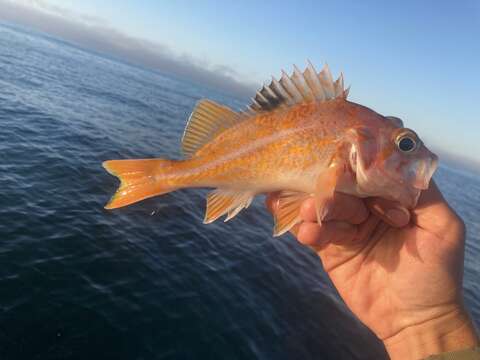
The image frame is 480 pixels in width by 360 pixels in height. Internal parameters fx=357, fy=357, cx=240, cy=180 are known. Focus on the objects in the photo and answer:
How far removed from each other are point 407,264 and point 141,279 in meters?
8.80

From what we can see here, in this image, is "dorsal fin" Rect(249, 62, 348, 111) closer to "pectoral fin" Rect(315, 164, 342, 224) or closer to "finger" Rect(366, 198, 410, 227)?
"pectoral fin" Rect(315, 164, 342, 224)

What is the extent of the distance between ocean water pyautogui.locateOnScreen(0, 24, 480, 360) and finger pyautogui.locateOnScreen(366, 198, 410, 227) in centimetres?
666

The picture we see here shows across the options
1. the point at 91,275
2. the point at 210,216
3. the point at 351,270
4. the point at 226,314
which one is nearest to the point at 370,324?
the point at 351,270

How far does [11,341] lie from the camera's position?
25.3 feet

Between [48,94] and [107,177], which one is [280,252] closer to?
[107,177]

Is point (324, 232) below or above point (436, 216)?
below

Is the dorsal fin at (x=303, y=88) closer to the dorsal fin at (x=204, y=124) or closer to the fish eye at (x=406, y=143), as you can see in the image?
the dorsal fin at (x=204, y=124)

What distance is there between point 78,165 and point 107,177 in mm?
1886

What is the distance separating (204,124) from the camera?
4727 mm

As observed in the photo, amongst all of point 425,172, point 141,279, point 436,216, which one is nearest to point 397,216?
point 436,216

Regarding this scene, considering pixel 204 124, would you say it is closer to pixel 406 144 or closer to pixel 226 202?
pixel 226 202

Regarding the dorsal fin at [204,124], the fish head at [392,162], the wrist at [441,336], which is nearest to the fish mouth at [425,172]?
the fish head at [392,162]

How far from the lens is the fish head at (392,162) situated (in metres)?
3.77

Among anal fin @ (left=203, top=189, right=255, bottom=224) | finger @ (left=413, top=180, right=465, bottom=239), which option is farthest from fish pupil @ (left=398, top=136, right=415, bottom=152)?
anal fin @ (left=203, top=189, right=255, bottom=224)
